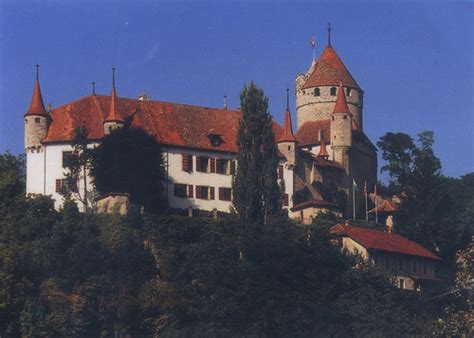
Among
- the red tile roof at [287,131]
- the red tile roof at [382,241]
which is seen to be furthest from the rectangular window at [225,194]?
the red tile roof at [382,241]

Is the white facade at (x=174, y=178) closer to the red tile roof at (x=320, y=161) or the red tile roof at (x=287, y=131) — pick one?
the red tile roof at (x=287, y=131)

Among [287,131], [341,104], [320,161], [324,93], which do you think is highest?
[324,93]

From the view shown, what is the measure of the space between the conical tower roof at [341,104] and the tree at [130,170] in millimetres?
18775

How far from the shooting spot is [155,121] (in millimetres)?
Answer: 95688

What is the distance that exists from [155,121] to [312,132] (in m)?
14.2

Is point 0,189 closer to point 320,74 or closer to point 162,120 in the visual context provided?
point 162,120

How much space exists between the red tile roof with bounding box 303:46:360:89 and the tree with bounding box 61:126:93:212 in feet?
76.2

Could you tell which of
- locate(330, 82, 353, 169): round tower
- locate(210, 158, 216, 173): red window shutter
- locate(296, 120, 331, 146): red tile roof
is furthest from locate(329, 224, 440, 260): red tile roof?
locate(296, 120, 331, 146): red tile roof

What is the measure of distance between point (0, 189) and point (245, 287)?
14.6 m

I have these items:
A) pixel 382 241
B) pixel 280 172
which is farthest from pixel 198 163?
pixel 382 241

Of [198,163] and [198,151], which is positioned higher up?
[198,151]

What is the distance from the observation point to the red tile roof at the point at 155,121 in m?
93.8

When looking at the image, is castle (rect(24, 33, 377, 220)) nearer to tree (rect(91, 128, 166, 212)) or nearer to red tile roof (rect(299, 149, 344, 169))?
red tile roof (rect(299, 149, 344, 169))

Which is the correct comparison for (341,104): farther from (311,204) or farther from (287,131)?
(311,204)
